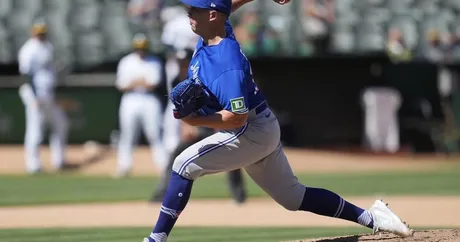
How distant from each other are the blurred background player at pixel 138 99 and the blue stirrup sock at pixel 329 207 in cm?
807

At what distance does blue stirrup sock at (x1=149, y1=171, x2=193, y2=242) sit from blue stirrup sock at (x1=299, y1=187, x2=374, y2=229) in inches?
30.5

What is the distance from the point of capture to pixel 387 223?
6.01 m

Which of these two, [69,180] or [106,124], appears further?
[106,124]

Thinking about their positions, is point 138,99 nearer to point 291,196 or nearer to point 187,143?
point 187,143

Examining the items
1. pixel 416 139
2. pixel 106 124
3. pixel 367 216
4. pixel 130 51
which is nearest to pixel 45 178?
pixel 106 124

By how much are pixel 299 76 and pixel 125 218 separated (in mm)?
9278

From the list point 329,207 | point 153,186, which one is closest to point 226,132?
point 329,207

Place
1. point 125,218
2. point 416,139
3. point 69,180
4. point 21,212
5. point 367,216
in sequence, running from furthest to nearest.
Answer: point 416,139 → point 69,180 → point 21,212 → point 125,218 → point 367,216

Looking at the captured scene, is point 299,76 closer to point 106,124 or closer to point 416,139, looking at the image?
point 416,139

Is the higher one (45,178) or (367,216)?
(367,216)

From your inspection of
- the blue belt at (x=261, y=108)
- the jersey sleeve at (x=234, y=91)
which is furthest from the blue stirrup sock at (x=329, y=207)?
the jersey sleeve at (x=234, y=91)

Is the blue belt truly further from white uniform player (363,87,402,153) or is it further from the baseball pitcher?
white uniform player (363,87,402,153)

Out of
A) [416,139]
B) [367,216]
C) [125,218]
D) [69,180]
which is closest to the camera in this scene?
[367,216]

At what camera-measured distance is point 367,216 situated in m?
6.07
